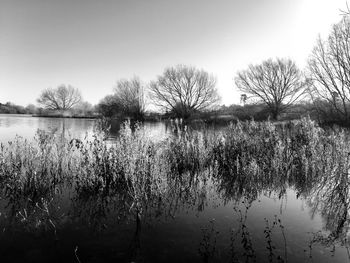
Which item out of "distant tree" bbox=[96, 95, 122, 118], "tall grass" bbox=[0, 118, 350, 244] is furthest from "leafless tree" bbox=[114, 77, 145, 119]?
"tall grass" bbox=[0, 118, 350, 244]

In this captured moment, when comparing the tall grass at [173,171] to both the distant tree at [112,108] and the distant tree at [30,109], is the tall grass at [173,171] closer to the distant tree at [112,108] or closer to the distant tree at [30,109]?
the distant tree at [112,108]

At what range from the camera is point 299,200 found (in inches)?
237

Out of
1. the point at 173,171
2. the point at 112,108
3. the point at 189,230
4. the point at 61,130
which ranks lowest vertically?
the point at 189,230

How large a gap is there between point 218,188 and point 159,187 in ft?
6.23

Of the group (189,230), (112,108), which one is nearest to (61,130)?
(189,230)

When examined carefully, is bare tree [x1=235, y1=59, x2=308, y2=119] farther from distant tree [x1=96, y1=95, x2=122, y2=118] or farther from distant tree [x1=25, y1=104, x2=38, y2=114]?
distant tree [x1=25, y1=104, x2=38, y2=114]

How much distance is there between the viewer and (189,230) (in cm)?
441

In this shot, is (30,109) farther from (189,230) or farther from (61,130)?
(189,230)

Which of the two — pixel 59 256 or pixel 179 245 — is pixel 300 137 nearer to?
pixel 179 245

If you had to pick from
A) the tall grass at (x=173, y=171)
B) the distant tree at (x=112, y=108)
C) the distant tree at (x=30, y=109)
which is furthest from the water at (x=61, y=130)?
the distant tree at (x=30, y=109)

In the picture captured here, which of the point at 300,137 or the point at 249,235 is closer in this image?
the point at 249,235

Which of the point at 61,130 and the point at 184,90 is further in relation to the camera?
the point at 184,90

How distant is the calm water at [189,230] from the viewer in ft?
11.8

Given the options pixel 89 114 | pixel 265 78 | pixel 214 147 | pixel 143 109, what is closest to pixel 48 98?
pixel 89 114
